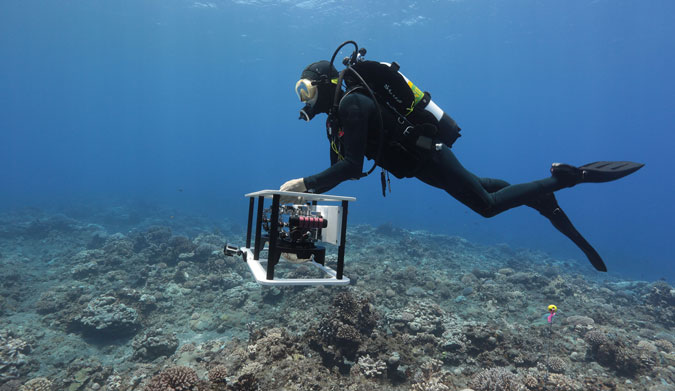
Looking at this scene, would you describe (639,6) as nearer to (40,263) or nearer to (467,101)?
(467,101)

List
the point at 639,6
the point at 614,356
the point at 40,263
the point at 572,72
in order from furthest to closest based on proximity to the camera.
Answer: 1. the point at 572,72
2. the point at 639,6
3. the point at 40,263
4. the point at 614,356

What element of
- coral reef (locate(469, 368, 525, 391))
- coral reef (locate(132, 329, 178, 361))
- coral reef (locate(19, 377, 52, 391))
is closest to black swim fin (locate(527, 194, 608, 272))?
coral reef (locate(469, 368, 525, 391))

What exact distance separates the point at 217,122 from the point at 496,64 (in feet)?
457

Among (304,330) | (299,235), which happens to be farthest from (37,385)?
(299,235)

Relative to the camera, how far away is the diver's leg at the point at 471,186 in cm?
329

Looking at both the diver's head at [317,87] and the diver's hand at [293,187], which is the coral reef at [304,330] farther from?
the diver's head at [317,87]

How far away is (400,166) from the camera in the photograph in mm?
3275

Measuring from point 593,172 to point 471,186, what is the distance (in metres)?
1.71

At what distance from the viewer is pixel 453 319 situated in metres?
8.43

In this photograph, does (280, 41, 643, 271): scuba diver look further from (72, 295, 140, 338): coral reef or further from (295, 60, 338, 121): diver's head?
(72, 295, 140, 338): coral reef

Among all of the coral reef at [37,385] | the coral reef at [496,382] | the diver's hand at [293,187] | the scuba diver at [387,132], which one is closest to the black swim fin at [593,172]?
the scuba diver at [387,132]

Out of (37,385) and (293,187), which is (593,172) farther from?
(37,385)

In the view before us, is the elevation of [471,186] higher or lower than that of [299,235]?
higher

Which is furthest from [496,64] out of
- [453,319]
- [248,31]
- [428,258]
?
[453,319]
